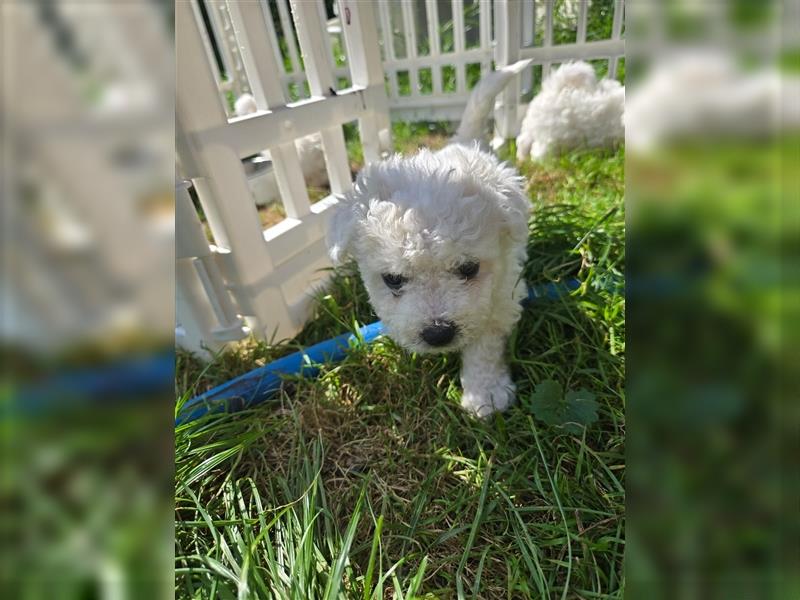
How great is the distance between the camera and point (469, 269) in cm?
149

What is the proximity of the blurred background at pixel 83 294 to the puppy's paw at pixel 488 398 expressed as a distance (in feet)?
4.81

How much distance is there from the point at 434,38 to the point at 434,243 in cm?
395

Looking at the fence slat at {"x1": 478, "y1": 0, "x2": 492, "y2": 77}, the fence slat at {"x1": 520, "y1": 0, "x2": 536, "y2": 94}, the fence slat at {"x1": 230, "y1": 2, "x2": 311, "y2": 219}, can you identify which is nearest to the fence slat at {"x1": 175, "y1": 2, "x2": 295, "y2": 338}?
the fence slat at {"x1": 230, "y1": 2, "x2": 311, "y2": 219}

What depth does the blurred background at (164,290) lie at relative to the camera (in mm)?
201

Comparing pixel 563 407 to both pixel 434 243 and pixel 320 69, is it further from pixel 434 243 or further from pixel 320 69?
pixel 320 69

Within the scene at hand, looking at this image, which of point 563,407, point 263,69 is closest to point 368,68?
point 263,69

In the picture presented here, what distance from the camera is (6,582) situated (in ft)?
0.72

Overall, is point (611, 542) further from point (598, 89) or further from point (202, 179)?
point (598, 89)

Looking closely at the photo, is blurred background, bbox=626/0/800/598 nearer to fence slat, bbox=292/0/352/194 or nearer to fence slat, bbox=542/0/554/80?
fence slat, bbox=292/0/352/194

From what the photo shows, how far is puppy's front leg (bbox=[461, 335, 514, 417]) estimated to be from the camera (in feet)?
5.44

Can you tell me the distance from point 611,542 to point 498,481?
13.7 inches

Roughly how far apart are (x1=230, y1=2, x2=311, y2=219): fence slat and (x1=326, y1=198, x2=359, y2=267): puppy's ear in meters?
0.75

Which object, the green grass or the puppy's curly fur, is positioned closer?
the green grass

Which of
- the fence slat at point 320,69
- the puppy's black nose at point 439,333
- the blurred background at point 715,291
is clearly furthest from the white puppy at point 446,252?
the blurred background at point 715,291
